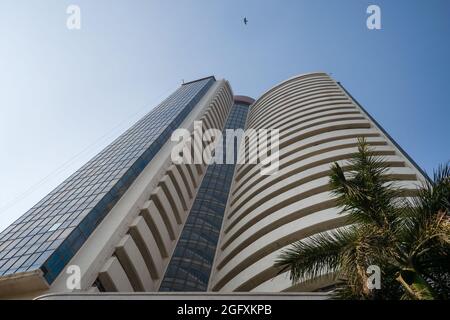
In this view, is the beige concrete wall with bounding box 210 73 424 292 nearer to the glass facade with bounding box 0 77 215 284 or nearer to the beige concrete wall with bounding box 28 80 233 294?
the beige concrete wall with bounding box 28 80 233 294

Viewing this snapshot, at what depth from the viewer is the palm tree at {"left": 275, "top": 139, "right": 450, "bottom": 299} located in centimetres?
734

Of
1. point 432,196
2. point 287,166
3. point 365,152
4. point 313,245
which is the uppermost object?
point 287,166

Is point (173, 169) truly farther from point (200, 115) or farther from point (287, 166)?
point (200, 115)

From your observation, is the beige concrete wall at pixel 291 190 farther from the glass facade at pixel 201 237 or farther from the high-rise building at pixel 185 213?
the glass facade at pixel 201 237

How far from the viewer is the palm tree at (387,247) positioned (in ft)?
24.1

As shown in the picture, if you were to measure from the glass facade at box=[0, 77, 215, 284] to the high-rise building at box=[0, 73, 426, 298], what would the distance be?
108 mm

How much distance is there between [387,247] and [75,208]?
2400 cm

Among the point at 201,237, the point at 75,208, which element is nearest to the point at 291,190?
the point at 201,237

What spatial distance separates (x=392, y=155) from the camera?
89.5 feet

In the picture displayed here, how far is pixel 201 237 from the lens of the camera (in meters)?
34.3

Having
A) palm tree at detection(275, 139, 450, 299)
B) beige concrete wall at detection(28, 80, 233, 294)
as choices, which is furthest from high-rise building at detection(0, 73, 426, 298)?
palm tree at detection(275, 139, 450, 299)

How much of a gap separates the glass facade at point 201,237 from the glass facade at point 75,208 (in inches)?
281

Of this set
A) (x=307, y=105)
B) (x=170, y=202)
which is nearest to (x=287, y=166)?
(x=170, y=202)

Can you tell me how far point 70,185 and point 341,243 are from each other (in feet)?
98.3
